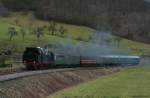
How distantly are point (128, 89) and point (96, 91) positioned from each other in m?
5.10

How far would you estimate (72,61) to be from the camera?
83.3m

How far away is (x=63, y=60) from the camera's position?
260 feet

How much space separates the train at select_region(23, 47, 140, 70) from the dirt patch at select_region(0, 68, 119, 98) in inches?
158

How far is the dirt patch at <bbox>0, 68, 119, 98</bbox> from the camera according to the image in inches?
1714

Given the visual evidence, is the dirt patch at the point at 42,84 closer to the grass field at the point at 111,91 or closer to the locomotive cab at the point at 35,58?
the grass field at the point at 111,91

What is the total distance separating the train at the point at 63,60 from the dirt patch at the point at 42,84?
158 inches

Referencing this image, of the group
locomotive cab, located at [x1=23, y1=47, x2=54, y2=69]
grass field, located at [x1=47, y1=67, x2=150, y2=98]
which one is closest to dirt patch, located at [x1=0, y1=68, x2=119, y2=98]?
grass field, located at [x1=47, y1=67, x2=150, y2=98]

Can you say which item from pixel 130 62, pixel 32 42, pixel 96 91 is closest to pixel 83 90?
pixel 96 91

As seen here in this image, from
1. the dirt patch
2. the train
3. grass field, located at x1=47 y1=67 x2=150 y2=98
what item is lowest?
grass field, located at x1=47 y1=67 x2=150 y2=98

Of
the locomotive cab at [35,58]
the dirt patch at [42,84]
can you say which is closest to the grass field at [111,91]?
the dirt patch at [42,84]

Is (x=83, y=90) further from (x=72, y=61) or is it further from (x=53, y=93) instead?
(x=72, y=61)

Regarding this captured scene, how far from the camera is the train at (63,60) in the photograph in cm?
6775

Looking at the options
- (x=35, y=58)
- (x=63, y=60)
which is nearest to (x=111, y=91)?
(x=35, y=58)

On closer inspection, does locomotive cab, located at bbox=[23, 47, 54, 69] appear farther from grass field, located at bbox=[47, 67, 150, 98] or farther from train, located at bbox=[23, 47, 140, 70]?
grass field, located at bbox=[47, 67, 150, 98]
